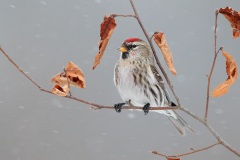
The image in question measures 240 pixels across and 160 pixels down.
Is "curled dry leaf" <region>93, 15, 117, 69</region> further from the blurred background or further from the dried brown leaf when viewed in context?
the blurred background

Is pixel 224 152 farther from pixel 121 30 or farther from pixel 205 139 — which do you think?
pixel 121 30

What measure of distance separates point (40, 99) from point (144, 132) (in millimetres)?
1664

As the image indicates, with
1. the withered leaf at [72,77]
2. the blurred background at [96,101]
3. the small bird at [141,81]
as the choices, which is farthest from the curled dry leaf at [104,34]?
the blurred background at [96,101]

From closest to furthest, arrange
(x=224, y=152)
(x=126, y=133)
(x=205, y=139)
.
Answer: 1. (x=224, y=152)
2. (x=205, y=139)
3. (x=126, y=133)

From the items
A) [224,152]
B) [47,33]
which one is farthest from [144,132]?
[47,33]

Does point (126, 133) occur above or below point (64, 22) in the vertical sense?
below

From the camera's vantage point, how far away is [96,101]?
7.59 metres

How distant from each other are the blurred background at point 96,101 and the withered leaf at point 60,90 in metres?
5.87

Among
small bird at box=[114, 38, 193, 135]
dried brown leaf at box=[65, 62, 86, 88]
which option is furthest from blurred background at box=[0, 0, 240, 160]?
dried brown leaf at box=[65, 62, 86, 88]

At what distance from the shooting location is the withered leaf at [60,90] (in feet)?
3.42

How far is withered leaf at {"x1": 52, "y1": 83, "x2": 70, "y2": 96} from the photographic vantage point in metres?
1.04

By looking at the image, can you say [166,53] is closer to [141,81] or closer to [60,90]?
[60,90]

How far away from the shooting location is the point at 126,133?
29.3 feet

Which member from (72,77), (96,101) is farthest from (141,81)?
(96,101)
